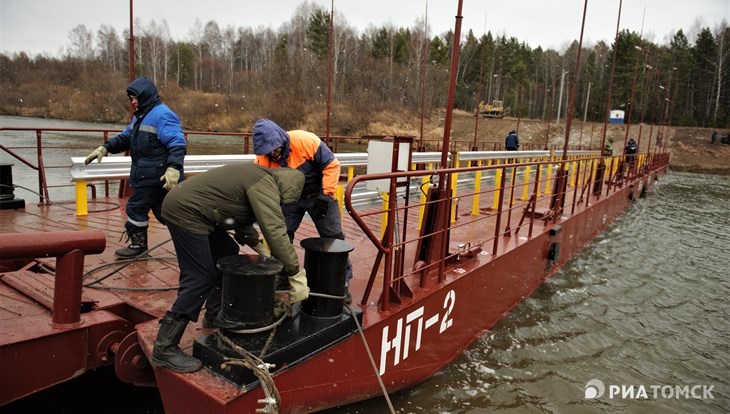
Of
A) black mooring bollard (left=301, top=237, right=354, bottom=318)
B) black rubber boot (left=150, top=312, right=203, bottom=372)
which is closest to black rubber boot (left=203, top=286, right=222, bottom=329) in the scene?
black rubber boot (left=150, top=312, right=203, bottom=372)

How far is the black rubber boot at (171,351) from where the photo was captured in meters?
2.74

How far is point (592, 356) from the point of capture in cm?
541

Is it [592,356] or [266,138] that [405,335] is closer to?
[266,138]

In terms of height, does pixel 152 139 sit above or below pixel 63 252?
above

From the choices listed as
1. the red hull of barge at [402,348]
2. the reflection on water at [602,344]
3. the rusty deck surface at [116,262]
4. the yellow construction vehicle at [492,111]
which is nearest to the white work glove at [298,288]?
the red hull of barge at [402,348]

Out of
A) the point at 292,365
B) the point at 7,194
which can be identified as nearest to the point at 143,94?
the point at 292,365

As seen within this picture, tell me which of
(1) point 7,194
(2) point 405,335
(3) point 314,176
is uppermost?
(3) point 314,176

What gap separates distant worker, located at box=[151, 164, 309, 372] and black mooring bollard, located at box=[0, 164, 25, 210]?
184 inches

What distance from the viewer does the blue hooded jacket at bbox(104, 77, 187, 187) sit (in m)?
4.12

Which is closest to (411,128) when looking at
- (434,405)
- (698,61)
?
(434,405)

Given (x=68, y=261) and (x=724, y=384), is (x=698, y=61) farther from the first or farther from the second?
(x=68, y=261)

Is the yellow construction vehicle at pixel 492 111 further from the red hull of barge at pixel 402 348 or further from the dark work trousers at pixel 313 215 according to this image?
the dark work trousers at pixel 313 215

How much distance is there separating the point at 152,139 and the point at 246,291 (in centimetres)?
215

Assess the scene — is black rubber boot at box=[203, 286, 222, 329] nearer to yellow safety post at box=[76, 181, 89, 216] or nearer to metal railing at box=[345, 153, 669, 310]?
metal railing at box=[345, 153, 669, 310]
